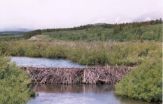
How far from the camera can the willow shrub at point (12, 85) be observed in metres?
27.0

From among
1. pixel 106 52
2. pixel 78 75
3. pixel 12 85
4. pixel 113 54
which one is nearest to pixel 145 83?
pixel 78 75

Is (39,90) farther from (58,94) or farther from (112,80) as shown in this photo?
(112,80)

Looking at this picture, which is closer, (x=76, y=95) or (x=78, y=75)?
(x=76, y=95)

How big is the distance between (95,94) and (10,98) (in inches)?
623

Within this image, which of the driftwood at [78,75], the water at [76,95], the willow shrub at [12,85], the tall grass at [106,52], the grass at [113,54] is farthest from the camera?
the tall grass at [106,52]

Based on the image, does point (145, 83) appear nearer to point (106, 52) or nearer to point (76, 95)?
point (76, 95)

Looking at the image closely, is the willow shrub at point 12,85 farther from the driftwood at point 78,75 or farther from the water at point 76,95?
the driftwood at point 78,75

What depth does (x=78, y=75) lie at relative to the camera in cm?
4769

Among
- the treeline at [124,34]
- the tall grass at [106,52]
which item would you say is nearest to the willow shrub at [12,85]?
the tall grass at [106,52]

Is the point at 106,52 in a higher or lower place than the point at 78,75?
lower

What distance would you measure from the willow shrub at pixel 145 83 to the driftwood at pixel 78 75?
657cm

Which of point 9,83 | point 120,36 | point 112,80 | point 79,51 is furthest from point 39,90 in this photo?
point 120,36

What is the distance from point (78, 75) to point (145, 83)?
32.1 ft

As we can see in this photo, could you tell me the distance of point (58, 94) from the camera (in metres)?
42.0
